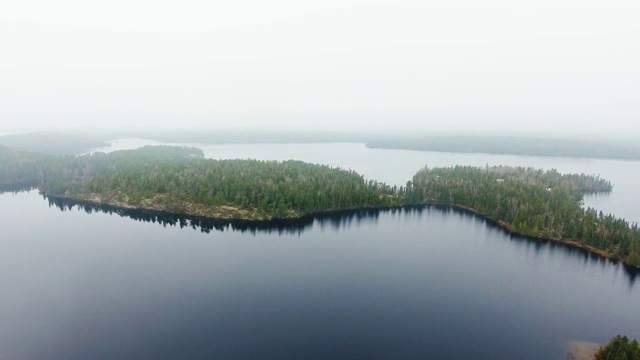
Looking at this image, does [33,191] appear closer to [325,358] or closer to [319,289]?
[319,289]

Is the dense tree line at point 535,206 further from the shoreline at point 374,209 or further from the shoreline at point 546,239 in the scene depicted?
the shoreline at point 374,209

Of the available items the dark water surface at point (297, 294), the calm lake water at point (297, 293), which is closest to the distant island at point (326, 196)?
the calm lake water at point (297, 293)

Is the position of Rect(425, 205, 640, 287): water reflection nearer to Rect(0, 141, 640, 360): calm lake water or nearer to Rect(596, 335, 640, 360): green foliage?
Rect(0, 141, 640, 360): calm lake water

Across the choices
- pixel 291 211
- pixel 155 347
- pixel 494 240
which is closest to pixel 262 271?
pixel 155 347

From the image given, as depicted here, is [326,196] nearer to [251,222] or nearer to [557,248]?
[251,222]

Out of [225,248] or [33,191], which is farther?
[33,191]

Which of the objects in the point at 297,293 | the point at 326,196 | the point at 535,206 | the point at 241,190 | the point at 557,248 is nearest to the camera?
the point at 297,293

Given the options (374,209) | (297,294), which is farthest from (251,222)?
(297,294)
